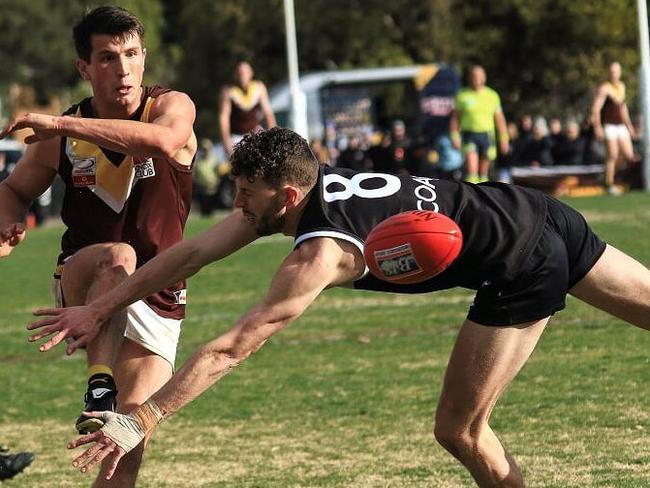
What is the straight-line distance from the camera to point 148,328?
6.51 meters

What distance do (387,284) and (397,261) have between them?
1.20ft

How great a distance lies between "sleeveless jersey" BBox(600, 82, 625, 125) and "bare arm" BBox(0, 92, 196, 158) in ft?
62.1

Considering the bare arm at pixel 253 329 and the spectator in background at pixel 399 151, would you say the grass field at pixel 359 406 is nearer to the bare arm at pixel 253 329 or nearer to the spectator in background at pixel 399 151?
the bare arm at pixel 253 329

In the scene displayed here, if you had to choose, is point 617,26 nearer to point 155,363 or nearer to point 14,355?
point 14,355

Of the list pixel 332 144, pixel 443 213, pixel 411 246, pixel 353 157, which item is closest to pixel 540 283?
pixel 443 213

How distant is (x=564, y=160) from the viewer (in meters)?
29.9

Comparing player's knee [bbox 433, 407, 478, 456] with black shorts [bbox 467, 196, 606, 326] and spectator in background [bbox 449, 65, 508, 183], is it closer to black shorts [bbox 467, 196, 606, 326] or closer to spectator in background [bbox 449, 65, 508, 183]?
black shorts [bbox 467, 196, 606, 326]

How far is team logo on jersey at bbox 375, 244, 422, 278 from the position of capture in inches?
203

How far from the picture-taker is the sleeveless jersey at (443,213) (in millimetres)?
5395

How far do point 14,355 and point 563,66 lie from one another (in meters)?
40.0

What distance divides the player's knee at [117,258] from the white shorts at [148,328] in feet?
0.63

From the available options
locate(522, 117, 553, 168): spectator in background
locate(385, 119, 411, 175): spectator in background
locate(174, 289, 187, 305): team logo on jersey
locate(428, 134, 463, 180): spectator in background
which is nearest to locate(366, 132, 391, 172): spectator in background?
locate(385, 119, 411, 175): spectator in background

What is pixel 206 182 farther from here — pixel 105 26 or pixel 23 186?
pixel 105 26

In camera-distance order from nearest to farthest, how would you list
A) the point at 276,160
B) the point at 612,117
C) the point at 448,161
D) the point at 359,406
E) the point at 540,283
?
the point at 276,160 → the point at 540,283 → the point at 359,406 → the point at 612,117 → the point at 448,161
